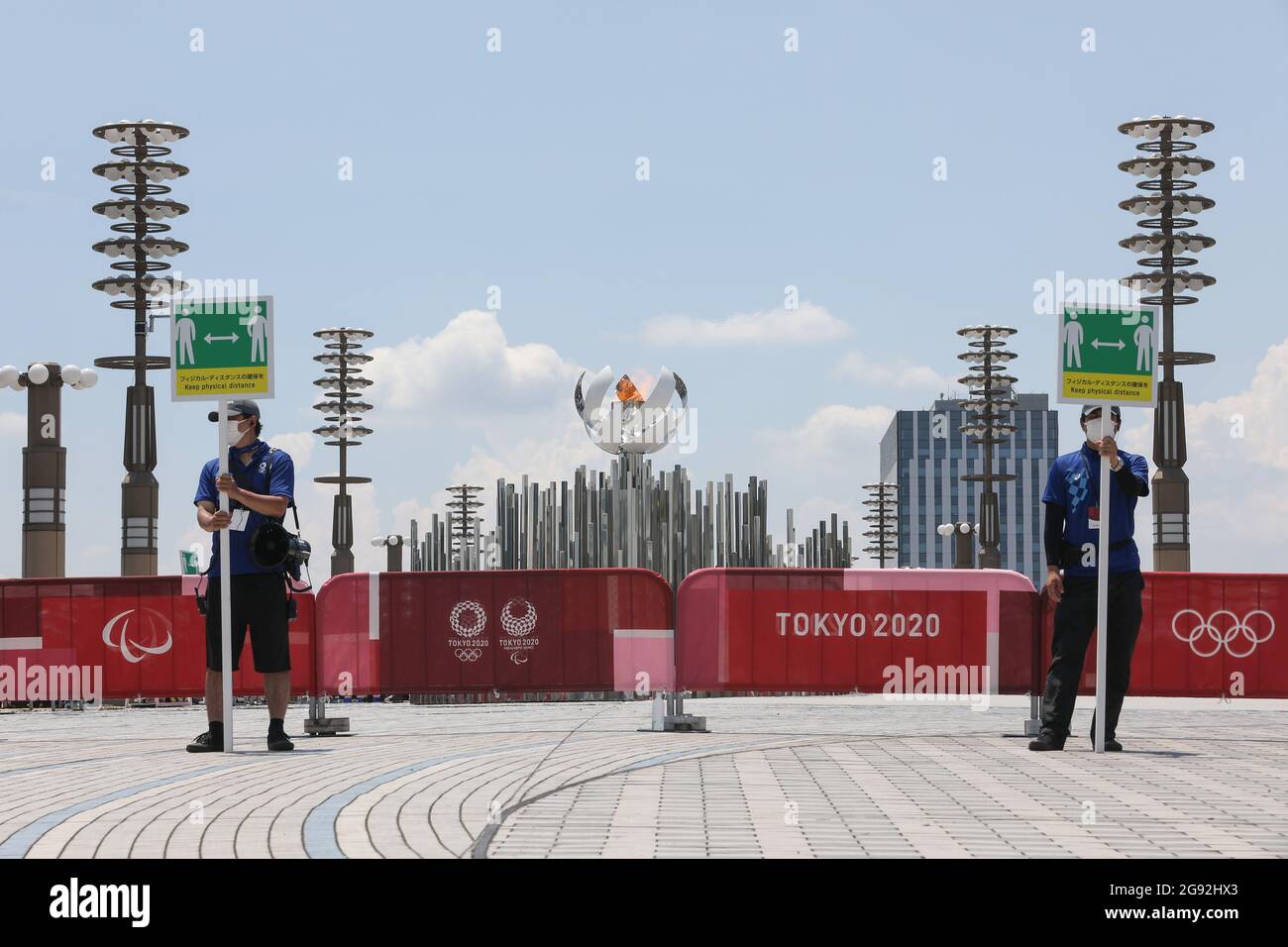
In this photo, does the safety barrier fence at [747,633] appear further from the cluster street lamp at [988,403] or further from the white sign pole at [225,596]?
the cluster street lamp at [988,403]

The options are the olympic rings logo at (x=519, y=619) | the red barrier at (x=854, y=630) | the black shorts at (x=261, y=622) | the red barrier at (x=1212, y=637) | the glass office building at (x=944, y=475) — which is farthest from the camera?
the glass office building at (x=944, y=475)

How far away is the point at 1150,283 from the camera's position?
32719mm

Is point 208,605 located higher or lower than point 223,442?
lower

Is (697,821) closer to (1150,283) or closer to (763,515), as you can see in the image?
(763,515)

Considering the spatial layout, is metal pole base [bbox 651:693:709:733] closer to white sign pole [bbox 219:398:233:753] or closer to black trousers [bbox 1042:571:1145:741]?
black trousers [bbox 1042:571:1145:741]

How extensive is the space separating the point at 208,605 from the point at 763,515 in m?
13.4

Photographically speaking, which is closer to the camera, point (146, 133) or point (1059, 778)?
point (1059, 778)

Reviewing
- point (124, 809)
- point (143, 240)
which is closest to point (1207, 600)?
point (124, 809)

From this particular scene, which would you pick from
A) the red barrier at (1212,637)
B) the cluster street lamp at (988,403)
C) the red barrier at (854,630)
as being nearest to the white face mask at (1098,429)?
the red barrier at (854,630)

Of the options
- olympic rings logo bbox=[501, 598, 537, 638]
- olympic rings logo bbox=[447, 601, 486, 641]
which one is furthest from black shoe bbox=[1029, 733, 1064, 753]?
olympic rings logo bbox=[447, 601, 486, 641]

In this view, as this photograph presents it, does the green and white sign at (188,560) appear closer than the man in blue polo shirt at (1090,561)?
No

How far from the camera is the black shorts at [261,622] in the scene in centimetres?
1074

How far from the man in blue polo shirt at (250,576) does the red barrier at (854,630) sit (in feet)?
11.6

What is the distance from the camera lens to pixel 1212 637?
45.4 feet
